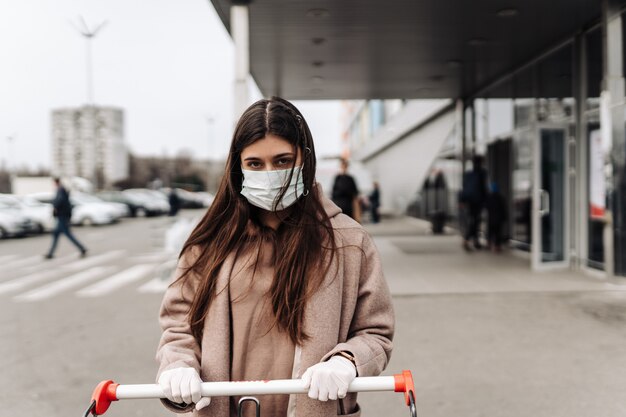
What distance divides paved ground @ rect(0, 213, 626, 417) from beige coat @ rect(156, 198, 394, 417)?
2582mm

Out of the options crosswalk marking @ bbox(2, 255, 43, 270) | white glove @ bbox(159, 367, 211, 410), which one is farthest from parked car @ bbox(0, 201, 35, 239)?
white glove @ bbox(159, 367, 211, 410)

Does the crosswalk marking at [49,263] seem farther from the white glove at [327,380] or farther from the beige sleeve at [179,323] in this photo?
the white glove at [327,380]

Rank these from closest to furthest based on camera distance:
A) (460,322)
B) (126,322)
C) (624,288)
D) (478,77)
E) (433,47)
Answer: (460,322)
(126,322)
(624,288)
(433,47)
(478,77)

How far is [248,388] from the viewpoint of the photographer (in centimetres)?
161

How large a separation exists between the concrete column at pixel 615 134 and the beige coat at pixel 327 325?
8255 millimetres

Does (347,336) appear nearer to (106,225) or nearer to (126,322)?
(126,322)

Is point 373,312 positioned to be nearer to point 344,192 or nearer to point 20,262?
point 344,192

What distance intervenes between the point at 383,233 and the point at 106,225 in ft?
53.3

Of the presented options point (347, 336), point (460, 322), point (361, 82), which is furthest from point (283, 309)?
point (361, 82)

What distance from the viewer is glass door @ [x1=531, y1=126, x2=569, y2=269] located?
1075 centimetres

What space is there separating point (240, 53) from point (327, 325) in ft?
25.9

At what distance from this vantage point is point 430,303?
7836mm

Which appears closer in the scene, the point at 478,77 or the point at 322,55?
the point at 322,55

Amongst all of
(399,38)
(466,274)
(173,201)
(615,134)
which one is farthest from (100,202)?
(615,134)
